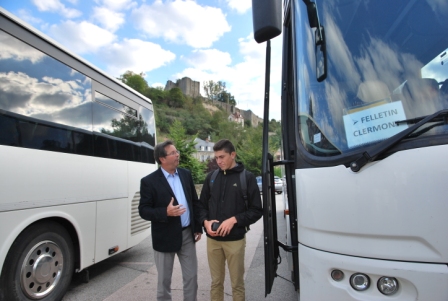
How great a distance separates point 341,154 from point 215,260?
1812 mm

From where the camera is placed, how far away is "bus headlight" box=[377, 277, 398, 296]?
4.87ft

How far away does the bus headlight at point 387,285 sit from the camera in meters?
1.48

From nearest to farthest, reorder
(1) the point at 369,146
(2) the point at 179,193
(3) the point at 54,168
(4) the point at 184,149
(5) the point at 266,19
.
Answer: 1. (1) the point at 369,146
2. (5) the point at 266,19
3. (2) the point at 179,193
4. (3) the point at 54,168
5. (4) the point at 184,149

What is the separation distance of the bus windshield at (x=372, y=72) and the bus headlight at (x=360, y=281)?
0.71 metres

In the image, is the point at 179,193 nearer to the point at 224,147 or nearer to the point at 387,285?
the point at 224,147

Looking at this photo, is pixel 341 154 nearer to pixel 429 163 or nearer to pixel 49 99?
pixel 429 163

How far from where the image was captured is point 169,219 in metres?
2.94

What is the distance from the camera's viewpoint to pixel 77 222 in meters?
3.72

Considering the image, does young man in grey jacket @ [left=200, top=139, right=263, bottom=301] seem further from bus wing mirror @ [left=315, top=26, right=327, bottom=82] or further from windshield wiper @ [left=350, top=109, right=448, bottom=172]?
windshield wiper @ [left=350, top=109, right=448, bottom=172]

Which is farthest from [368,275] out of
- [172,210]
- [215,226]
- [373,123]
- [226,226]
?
[172,210]

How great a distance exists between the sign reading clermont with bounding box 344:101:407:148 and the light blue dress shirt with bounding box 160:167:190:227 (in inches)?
77.3

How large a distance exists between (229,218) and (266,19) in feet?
5.88

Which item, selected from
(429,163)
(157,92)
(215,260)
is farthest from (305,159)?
(157,92)

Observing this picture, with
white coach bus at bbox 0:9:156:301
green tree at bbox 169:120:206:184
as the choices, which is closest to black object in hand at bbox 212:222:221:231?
white coach bus at bbox 0:9:156:301
